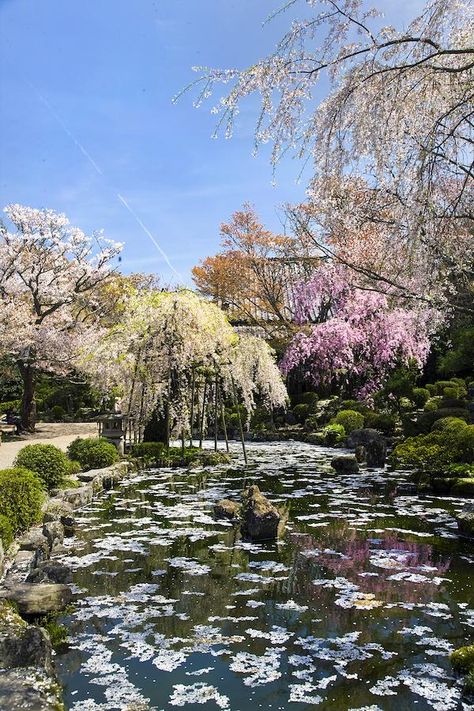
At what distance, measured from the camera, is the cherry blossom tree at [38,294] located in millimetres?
20109

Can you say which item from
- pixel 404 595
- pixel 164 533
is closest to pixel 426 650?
pixel 404 595

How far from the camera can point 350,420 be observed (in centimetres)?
1942

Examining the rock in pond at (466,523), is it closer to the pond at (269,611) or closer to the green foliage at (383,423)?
the pond at (269,611)

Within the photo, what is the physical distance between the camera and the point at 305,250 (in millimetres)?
22219

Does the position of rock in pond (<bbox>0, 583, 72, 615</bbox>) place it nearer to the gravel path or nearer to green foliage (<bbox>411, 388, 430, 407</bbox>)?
the gravel path

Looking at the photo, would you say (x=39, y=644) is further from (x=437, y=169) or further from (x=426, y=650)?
(x=437, y=169)

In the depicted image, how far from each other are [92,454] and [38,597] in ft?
23.7

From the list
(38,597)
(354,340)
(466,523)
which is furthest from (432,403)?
(38,597)

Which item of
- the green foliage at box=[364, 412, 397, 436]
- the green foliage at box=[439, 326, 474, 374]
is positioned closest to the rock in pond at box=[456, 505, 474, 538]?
the green foliage at box=[364, 412, 397, 436]

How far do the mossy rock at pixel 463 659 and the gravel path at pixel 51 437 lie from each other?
33.5ft

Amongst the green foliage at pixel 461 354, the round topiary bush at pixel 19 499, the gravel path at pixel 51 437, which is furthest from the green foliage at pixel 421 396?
the round topiary bush at pixel 19 499

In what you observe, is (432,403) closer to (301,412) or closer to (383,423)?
(383,423)

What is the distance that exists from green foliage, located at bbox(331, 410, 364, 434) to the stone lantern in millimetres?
8167

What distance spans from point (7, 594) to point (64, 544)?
7.11 feet
